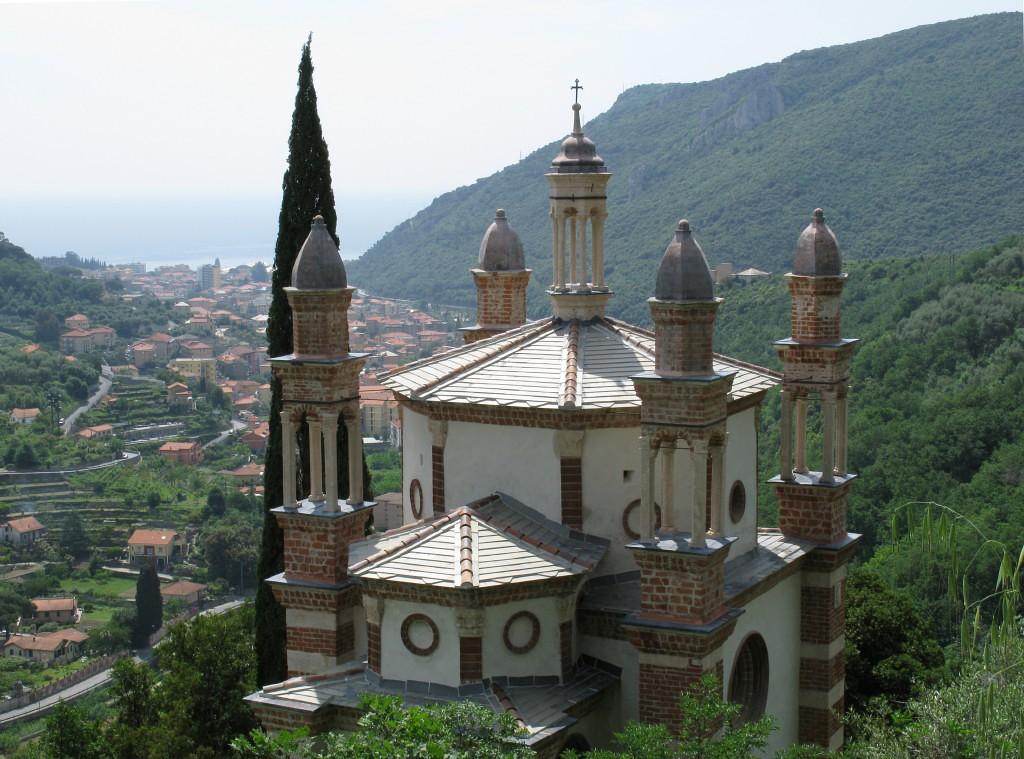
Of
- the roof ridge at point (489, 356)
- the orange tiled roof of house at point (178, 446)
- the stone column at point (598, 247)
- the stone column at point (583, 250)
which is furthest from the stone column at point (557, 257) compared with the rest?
the orange tiled roof of house at point (178, 446)

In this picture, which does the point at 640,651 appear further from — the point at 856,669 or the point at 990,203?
the point at 990,203

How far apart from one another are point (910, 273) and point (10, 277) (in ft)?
366

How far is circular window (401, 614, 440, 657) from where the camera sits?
15008 mm

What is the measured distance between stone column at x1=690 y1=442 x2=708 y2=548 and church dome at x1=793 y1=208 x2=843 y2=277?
5.01 m

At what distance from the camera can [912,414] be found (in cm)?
4900

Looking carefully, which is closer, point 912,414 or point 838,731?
point 838,731

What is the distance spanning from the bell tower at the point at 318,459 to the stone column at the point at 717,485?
456 centimetres

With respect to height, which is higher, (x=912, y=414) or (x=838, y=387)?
(x=838, y=387)

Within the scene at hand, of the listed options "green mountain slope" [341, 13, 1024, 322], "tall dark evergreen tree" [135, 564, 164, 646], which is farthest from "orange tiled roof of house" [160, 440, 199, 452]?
"tall dark evergreen tree" [135, 564, 164, 646]

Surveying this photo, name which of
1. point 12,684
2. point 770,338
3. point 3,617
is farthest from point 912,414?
point 3,617

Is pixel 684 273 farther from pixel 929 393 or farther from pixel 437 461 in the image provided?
pixel 929 393

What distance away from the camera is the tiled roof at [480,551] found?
14977 millimetres

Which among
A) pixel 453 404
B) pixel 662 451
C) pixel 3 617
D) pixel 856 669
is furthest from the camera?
pixel 3 617

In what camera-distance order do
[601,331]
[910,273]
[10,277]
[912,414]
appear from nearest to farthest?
[601,331]
[912,414]
[910,273]
[10,277]
